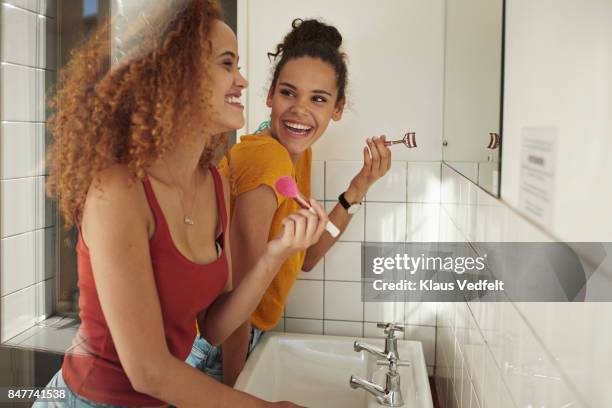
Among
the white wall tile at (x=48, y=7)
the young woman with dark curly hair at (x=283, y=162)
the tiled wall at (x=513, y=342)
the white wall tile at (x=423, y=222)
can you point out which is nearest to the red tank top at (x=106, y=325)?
the young woman with dark curly hair at (x=283, y=162)

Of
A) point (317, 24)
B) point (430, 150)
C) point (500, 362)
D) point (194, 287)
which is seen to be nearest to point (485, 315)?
point (500, 362)

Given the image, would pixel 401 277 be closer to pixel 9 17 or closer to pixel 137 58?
pixel 137 58

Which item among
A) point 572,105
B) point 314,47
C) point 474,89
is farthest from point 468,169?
point 572,105

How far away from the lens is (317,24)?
131 centimetres

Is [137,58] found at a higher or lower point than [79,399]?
higher

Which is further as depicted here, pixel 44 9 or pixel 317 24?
pixel 317 24

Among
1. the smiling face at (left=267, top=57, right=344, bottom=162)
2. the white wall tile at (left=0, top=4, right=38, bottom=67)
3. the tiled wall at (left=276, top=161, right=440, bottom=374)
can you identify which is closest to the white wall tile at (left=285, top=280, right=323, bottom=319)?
the tiled wall at (left=276, top=161, right=440, bottom=374)

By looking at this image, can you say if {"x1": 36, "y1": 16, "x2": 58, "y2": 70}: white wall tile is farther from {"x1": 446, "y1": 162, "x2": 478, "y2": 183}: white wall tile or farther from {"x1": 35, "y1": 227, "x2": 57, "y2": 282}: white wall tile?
{"x1": 446, "y1": 162, "x2": 478, "y2": 183}: white wall tile

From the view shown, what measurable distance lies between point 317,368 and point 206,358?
0.38 meters

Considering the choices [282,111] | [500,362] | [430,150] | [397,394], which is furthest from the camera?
[430,150]

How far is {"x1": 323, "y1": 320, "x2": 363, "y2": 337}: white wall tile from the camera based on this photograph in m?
1.55

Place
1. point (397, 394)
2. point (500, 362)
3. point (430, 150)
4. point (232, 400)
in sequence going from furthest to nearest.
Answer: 1. point (430, 150)
2. point (397, 394)
3. point (232, 400)
4. point (500, 362)

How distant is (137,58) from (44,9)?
227 mm

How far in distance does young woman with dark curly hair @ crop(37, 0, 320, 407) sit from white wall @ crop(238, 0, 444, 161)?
0.49 meters
